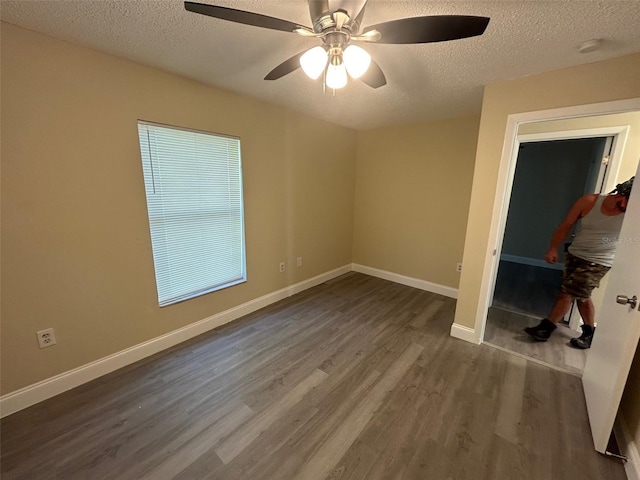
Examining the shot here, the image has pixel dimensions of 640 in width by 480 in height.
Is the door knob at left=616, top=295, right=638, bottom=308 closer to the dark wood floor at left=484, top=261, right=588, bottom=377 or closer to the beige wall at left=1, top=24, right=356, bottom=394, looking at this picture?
the dark wood floor at left=484, top=261, right=588, bottom=377

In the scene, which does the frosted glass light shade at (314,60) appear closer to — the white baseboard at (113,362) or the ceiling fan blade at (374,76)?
the ceiling fan blade at (374,76)

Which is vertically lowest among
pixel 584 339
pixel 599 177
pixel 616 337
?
pixel 584 339

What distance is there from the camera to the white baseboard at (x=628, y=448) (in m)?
1.31

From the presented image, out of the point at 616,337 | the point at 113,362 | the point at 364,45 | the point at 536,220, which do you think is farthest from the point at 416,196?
the point at 113,362

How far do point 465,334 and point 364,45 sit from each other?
8.31 ft

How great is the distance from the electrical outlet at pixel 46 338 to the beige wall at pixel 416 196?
3.63 meters

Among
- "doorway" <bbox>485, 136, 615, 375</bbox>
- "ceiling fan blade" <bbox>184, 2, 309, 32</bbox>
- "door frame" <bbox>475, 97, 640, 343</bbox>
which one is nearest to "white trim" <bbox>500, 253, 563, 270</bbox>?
"doorway" <bbox>485, 136, 615, 375</bbox>

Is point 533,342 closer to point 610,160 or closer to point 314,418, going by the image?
point 610,160

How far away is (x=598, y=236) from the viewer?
217 centimetres

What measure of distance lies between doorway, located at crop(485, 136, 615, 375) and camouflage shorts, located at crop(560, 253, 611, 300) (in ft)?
2.11


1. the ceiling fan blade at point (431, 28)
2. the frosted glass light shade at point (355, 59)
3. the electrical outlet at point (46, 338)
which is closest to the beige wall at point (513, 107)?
the ceiling fan blade at point (431, 28)

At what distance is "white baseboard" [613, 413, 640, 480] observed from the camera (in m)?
1.31

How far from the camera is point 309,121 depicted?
3297mm

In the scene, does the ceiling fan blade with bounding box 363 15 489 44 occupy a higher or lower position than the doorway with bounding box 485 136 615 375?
higher
